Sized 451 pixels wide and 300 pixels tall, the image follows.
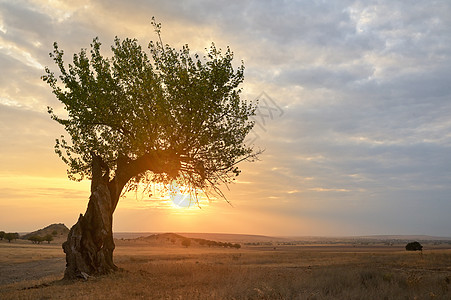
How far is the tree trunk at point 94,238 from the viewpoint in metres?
24.2

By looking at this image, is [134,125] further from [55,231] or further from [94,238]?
[55,231]

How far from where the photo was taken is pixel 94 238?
25.5 metres

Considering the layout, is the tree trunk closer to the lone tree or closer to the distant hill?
the lone tree

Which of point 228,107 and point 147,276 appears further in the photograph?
point 228,107

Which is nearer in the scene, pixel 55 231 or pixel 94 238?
pixel 94 238

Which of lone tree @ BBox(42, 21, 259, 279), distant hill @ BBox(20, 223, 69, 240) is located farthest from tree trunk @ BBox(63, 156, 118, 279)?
distant hill @ BBox(20, 223, 69, 240)

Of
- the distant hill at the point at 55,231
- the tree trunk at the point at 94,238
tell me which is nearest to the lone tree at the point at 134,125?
the tree trunk at the point at 94,238

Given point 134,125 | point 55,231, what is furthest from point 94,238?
point 55,231

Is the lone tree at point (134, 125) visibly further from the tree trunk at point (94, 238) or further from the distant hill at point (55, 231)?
the distant hill at point (55, 231)

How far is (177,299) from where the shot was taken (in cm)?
1553

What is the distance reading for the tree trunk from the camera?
2417cm

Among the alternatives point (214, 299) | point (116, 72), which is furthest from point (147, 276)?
point (116, 72)

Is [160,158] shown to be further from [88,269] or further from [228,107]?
[88,269]

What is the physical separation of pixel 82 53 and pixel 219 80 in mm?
9921
